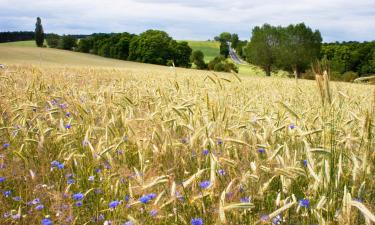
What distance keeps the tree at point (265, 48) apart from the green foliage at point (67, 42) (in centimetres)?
3429

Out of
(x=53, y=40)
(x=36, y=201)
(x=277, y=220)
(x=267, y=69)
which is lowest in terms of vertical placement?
(x=36, y=201)

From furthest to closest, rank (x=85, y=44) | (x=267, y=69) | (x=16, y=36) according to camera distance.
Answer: (x=16, y=36)
(x=85, y=44)
(x=267, y=69)

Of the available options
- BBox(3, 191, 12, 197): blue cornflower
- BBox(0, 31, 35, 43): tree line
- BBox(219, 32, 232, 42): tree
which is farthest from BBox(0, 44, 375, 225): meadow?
BBox(219, 32, 232, 42): tree

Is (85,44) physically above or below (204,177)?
above

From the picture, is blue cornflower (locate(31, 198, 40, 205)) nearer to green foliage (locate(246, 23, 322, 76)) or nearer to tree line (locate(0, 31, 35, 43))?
green foliage (locate(246, 23, 322, 76))

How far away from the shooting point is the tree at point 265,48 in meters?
56.3

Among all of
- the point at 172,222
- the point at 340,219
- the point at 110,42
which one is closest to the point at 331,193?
the point at 340,219

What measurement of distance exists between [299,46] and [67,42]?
42.4 metres

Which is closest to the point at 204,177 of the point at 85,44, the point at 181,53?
the point at 181,53

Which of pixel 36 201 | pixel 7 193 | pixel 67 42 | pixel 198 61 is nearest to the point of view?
pixel 36 201

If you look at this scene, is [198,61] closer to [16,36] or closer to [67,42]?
[67,42]

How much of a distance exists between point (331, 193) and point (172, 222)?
954 mm

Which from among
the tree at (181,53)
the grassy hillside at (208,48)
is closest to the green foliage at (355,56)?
the tree at (181,53)

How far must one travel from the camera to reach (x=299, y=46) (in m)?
55.2
